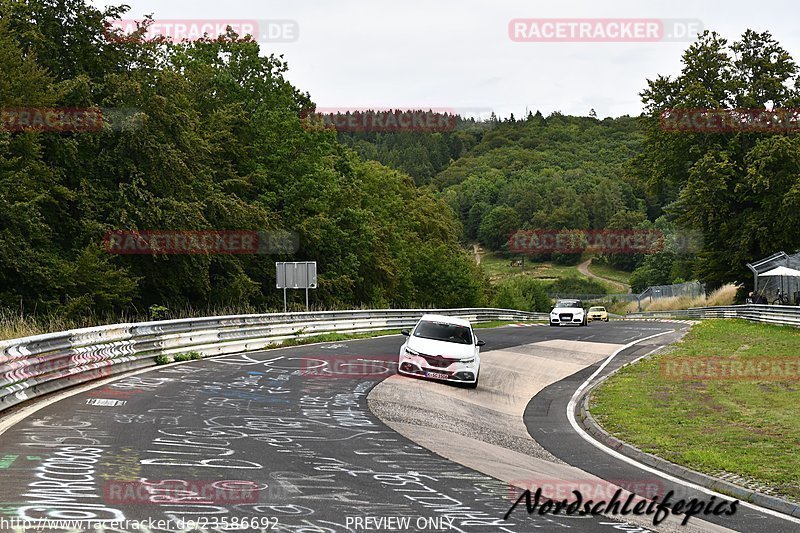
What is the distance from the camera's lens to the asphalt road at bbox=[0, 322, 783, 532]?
743cm

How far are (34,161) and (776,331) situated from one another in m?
31.5

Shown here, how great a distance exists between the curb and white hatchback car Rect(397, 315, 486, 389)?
4.20m

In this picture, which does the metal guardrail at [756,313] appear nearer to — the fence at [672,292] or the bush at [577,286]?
the fence at [672,292]

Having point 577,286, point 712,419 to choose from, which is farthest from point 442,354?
point 577,286

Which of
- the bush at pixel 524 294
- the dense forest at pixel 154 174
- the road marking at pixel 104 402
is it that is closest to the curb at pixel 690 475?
the road marking at pixel 104 402

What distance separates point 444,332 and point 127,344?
721 cm

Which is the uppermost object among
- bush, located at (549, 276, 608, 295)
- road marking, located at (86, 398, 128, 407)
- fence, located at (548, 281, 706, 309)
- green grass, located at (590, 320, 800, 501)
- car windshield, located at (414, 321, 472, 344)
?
car windshield, located at (414, 321, 472, 344)

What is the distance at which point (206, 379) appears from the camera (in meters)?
17.6

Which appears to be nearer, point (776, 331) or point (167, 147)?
point (776, 331)

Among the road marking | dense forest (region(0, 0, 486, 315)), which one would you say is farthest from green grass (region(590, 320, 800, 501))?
dense forest (region(0, 0, 486, 315))

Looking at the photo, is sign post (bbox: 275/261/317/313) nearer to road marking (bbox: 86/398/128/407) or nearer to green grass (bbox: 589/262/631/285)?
road marking (bbox: 86/398/128/407)

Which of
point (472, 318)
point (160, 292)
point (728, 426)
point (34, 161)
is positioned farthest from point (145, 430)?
point (472, 318)

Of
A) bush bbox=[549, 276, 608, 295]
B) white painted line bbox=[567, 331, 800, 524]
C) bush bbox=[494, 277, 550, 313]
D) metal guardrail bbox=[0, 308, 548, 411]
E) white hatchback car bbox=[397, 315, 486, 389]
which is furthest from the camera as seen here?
bush bbox=[549, 276, 608, 295]

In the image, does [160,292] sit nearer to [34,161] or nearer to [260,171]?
[34,161]
